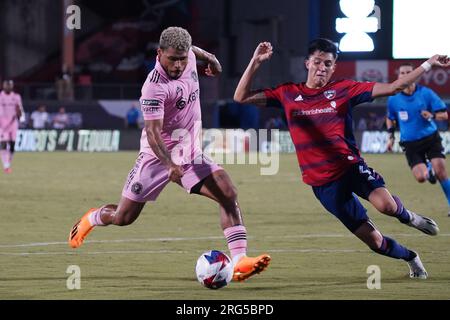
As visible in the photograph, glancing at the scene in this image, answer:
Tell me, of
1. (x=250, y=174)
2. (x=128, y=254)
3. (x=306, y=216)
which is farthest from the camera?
(x=250, y=174)

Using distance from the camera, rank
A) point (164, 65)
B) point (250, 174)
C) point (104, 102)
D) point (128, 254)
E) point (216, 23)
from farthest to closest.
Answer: point (216, 23) < point (104, 102) < point (250, 174) < point (128, 254) < point (164, 65)

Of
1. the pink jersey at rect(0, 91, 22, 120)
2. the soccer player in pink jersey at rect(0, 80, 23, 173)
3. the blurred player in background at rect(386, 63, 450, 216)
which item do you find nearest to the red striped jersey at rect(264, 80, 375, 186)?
the blurred player in background at rect(386, 63, 450, 216)

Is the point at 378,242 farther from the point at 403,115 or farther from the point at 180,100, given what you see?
the point at 403,115

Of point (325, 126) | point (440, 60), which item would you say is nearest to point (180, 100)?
point (325, 126)

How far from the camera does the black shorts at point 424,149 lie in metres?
17.4

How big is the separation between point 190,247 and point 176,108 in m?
3.04

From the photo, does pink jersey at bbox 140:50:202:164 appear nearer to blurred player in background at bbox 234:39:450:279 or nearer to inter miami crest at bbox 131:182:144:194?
inter miami crest at bbox 131:182:144:194

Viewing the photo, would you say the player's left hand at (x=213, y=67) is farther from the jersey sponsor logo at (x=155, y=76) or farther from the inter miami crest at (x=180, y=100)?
the jersey sponsor logo at (x=155, y=76)

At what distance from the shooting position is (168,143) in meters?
10.8

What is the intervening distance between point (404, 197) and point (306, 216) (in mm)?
4089

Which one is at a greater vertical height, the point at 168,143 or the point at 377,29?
the point at 377,29

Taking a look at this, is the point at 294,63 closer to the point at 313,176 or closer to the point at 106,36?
the point at 106,36

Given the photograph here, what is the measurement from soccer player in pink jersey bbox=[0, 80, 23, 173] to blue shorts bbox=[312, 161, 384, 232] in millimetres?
18498
